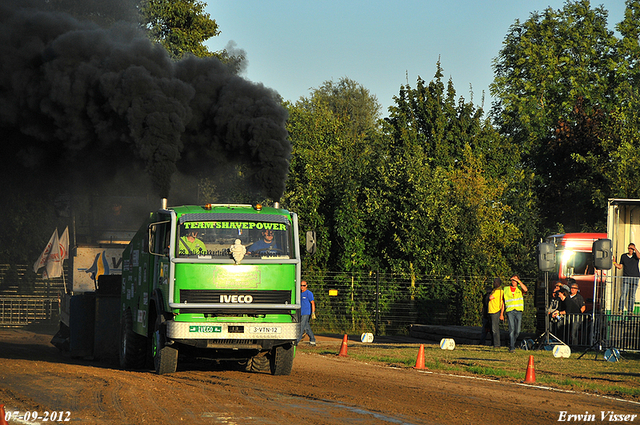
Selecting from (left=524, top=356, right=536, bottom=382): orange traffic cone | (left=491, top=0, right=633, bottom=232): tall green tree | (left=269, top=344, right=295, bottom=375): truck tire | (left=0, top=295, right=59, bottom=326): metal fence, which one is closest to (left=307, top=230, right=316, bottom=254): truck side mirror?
(left=269, top=344, right=295, bottom=375): truck tire

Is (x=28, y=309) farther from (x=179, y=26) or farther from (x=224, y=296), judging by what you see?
(x=224, y=296)

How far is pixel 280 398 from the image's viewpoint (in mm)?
10492

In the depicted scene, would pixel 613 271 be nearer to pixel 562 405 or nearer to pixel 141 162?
pixel 562 405

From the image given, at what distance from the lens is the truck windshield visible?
12.7 metres

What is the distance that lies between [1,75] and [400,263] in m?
15.7

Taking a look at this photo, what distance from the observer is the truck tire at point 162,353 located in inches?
501

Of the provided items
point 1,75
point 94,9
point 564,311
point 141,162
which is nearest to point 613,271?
point 564,311

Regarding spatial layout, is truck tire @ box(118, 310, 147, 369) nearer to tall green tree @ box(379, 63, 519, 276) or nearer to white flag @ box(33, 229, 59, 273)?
white flag @ box(33, 229, 59, 273)

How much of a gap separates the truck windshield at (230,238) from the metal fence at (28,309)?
2057cm

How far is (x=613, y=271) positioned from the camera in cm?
1984

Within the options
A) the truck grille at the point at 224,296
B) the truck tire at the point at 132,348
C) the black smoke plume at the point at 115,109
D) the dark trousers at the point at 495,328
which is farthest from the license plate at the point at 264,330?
the dark trousers at the point at 495,328

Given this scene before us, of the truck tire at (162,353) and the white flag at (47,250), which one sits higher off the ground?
the white flag at (47,250)

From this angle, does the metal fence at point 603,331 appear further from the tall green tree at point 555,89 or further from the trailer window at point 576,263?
the tall green tree at point 555,89

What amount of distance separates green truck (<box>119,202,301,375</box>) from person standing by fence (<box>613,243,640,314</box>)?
361 inches
